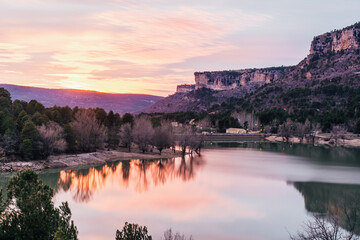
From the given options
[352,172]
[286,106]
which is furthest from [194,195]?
[286,106]

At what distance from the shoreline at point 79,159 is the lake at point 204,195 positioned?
2.36 meters

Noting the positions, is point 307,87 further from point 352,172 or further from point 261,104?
point 352,172

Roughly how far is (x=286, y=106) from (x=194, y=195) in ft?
311

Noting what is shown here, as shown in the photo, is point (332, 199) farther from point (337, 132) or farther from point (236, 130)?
point (236, 130)

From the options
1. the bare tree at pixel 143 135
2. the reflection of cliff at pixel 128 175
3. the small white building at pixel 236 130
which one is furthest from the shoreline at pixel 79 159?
the small white building at pixel 236 130

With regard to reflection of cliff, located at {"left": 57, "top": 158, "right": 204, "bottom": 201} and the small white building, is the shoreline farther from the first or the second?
the small white building

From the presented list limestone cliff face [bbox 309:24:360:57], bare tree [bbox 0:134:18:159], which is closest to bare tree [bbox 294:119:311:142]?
limestone cliff face [bbox 309:24:360:57]

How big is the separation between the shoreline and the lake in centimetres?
236

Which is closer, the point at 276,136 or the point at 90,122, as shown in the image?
the point at 90,122

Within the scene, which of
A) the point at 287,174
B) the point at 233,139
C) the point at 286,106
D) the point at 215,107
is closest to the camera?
the point at 287,174

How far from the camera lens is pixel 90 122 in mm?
53656

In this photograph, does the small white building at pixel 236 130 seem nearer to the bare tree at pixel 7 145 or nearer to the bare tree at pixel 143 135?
the bare tree at pixel 143 135

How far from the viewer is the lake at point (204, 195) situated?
829 inches

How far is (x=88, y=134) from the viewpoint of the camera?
51406 mm
